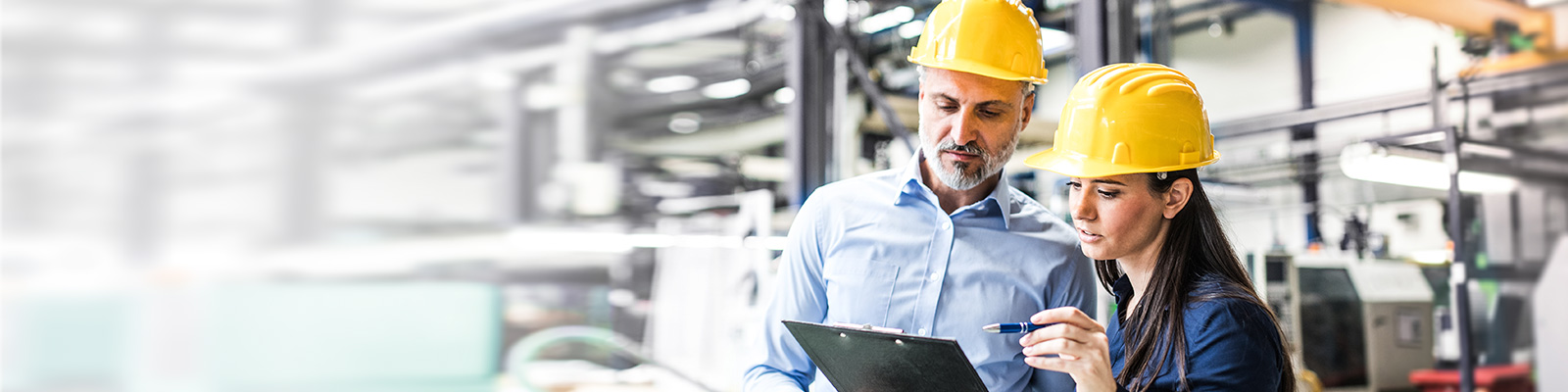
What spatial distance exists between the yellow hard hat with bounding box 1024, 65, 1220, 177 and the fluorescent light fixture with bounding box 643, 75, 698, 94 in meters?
11.2

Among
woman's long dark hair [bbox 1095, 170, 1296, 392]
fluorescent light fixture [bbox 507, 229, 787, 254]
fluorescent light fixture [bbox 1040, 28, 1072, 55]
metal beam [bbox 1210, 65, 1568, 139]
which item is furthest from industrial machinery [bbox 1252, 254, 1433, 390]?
woman's long dark hair [bbox 1095, 170, 1296, 392]

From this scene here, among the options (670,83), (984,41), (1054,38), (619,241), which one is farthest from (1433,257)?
(670,83)

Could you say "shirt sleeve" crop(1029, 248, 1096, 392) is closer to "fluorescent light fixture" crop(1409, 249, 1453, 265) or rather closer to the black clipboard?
the black clipboard

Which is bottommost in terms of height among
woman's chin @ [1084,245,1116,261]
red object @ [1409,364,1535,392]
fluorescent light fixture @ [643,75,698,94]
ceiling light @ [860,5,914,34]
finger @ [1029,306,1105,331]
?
red object @ [1409,364,1535,392]

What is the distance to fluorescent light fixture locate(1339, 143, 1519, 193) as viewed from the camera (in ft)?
15.9

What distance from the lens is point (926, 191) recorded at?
1247mm

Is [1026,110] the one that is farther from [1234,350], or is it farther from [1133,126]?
[1234,350]

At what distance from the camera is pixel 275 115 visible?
9.22 m

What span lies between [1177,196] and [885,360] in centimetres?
35

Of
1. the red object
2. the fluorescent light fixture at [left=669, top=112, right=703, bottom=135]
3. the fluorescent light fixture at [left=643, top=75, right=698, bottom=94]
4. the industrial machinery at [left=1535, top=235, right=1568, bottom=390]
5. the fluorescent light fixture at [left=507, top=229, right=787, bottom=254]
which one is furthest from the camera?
the fluorescent light fixture at [left=643, top=75, right=698, bottom=94]

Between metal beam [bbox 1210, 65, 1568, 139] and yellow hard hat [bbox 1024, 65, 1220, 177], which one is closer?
yellow hard hat [bbox 1024, 65, 1220, 177]

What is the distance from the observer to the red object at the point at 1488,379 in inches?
201

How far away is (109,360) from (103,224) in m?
1.33

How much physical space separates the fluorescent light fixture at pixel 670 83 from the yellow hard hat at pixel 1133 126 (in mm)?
11189
